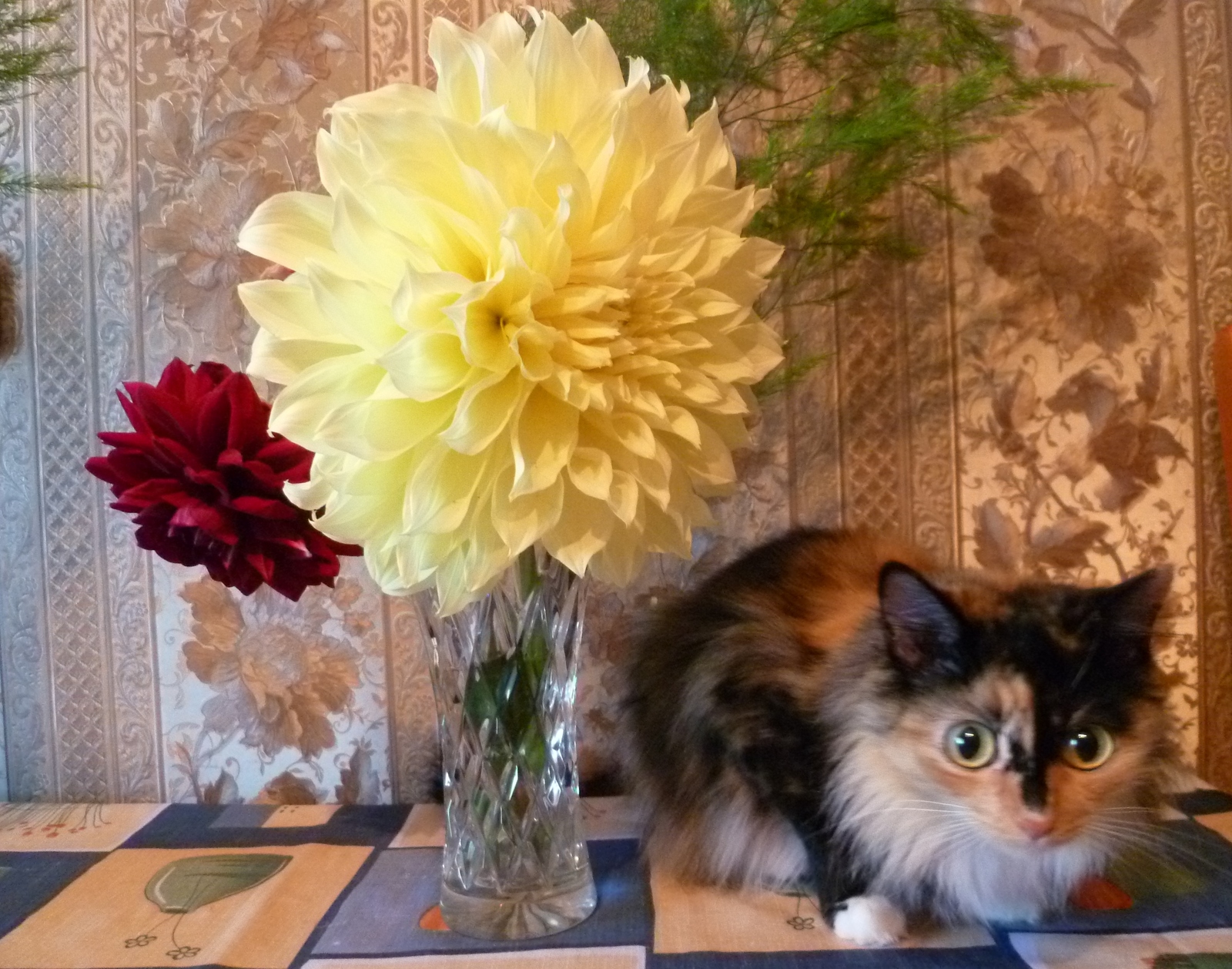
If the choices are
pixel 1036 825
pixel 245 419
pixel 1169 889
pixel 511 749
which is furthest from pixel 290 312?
pixel 1169 889

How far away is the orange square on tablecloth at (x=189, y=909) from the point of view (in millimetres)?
774

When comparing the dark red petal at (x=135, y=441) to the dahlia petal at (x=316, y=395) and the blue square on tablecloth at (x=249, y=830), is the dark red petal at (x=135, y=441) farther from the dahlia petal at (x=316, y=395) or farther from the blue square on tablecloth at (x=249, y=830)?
the blue square on tablecloth at (x=249, y=830)

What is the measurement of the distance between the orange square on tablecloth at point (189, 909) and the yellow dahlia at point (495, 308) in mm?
391

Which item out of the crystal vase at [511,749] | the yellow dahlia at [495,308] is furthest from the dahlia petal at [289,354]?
the crystal vase at [511,749]

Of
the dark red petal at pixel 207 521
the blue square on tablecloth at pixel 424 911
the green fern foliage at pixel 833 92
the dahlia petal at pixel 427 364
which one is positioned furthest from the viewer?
the green fern foliage at pixel 833 92

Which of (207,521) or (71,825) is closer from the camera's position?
(207,521)

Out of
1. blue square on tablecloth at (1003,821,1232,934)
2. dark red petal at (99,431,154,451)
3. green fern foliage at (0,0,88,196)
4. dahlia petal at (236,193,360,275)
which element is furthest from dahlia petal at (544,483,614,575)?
green fern foliage at (0,0,88,196)

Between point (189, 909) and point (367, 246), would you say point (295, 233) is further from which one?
point (189, 909)

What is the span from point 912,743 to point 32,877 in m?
0.85

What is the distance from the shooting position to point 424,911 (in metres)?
0.84

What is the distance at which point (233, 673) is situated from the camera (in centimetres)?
116

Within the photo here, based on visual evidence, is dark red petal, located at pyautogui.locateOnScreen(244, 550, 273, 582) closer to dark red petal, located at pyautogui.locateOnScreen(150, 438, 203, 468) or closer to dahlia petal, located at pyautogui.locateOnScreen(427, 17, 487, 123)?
dark red petal, located at pyautogui.locateOnScreen(150, 438, 203, 468)

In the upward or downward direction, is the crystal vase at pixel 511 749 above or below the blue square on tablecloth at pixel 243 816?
above

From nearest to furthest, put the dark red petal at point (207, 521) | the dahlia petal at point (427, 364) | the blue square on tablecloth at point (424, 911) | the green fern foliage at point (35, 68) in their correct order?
the dahlia petal at point (427, 364)
the dark red petal at point (207, 521)
the blue square on tablecloth at point (424, 911)
the green fern foliage at point (35, 68)
